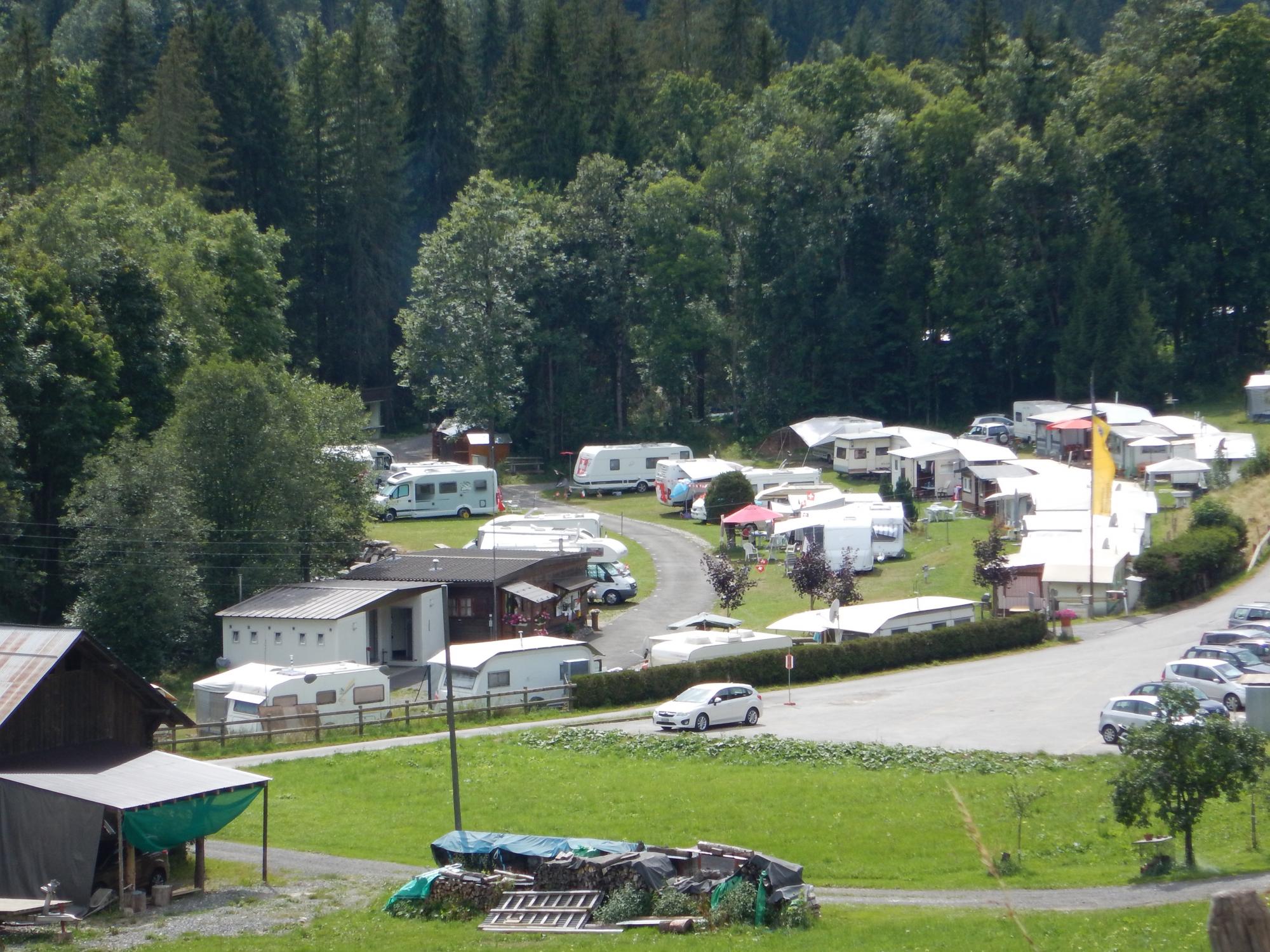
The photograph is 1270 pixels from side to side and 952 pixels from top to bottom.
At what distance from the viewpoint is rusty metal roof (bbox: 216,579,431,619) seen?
134 ft

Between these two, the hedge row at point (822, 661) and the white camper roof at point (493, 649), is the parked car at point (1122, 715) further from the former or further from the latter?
the white camper roof at point (493, 649)

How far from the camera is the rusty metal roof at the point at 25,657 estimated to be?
2142 cm

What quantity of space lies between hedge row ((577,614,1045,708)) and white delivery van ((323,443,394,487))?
728 inches

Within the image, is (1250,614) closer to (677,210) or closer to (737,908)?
(737,908)

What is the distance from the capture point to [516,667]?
37375mm

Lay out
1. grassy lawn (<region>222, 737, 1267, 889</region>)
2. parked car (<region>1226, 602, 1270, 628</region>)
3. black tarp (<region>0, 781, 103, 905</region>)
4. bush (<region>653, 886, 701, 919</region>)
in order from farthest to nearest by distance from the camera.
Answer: parked car (<region>1226, 602, 1270, 628</region>) → grassy lawn (<region>222, 737, 1267, 889</region>) → black tarp (<region>0, 781, 103, 905</region>) → bush (<region>653, 886, 701, 919</region>)

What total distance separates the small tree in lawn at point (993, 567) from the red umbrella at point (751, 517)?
1062 cm

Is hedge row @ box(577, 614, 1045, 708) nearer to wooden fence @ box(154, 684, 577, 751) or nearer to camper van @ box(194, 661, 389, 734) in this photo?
wooden fence @ box(154, 684, 577, 751)

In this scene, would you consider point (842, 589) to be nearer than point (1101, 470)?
Yes

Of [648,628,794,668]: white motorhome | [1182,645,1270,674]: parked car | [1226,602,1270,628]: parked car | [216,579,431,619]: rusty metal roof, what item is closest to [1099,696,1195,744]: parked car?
[1182,645,1270,674]: parked car

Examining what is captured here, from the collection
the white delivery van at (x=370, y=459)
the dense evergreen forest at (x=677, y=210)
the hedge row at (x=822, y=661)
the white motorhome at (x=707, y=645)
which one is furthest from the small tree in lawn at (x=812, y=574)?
the dense evergreen forest at (x=677, y=210)

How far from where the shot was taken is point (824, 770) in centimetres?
2745

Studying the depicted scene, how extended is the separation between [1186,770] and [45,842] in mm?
16022

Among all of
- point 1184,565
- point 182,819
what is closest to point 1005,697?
point 1184,565
